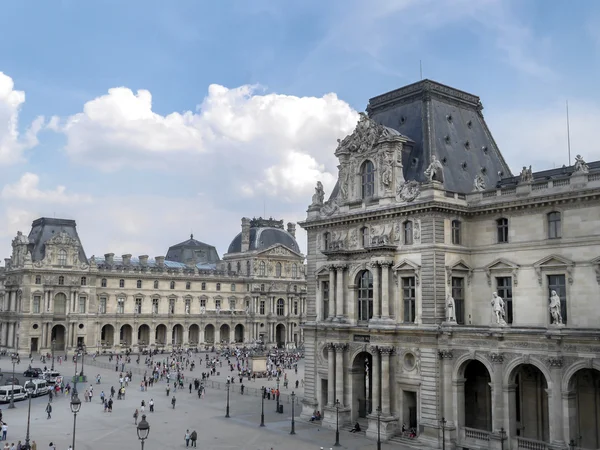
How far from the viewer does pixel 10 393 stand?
60.2 metres

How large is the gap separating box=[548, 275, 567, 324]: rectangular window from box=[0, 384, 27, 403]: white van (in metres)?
47.1

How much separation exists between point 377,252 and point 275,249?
282 feet

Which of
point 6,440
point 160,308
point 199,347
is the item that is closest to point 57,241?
point 160,308

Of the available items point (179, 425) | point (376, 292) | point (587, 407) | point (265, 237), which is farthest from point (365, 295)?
point (265, 237)

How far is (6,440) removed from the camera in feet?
145

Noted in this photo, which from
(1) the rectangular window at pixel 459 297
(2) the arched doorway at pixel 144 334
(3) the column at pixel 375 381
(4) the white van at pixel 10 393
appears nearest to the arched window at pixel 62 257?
(2) the arched doorway at pixel 144 334

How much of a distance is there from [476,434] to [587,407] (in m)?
6.74

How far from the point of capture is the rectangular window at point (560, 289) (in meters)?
40.2

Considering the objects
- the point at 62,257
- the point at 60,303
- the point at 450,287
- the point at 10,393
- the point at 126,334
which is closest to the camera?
the point at 450,287

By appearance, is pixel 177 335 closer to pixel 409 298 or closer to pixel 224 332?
pixel 224 332

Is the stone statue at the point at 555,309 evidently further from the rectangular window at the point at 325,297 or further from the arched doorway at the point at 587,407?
the rectangular window at the point at 325,297

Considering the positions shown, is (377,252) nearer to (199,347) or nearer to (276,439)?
(276,439)

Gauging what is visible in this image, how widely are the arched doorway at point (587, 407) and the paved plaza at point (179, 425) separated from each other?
11858 mm

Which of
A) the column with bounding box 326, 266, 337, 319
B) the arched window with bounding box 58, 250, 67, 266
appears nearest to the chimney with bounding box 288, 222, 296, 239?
the arched window with bounding box 58, 250, 67, 266
